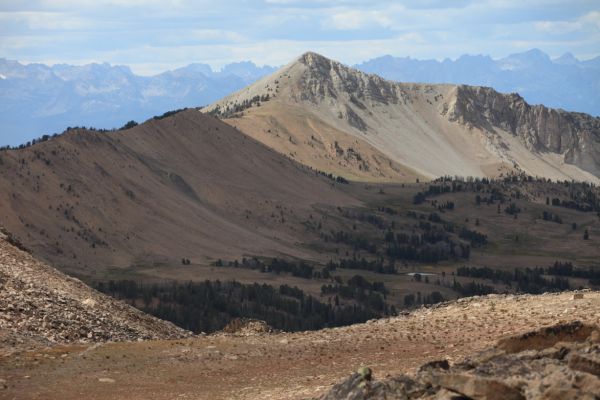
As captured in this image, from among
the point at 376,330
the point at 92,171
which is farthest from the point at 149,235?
the point at 376,330

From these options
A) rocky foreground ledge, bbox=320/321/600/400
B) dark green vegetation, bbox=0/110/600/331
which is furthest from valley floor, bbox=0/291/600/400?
dark green vegetation, bbox=0/110/600/331

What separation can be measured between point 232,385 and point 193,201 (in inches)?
4614

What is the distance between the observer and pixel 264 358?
27719mm

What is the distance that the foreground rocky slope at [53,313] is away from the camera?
103ft

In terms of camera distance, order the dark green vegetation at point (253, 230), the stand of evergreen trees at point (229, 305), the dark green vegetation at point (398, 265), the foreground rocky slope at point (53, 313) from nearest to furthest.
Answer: the foreground rocky slope at point (53, 313) → the stand of evergreen trees at point (229, 305) → the dark green vegetation at point (398, 265) → the dark green vegetation at point (253, 230)

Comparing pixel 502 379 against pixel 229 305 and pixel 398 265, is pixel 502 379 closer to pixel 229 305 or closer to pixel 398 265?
pixel 229 305

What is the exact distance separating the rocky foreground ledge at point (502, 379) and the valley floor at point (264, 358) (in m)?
4.75

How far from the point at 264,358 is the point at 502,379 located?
11767 millimetres

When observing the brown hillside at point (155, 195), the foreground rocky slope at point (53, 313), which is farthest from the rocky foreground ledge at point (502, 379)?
the brown hillside at point (155, 195)

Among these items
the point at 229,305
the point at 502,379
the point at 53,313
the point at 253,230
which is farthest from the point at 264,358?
the point at 253,230

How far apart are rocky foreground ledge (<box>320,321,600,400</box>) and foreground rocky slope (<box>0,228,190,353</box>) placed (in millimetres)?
13996

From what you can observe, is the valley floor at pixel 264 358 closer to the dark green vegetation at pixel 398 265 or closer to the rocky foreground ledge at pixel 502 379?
the rocky foreground ledge at pixel 502 379

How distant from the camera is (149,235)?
398ft

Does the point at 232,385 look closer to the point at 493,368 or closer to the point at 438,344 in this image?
the point at 438,344
